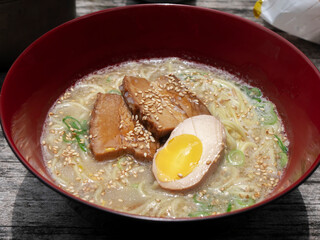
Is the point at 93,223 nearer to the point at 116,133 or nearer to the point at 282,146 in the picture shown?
the point at 116,133

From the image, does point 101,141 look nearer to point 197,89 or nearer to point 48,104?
point 48,104

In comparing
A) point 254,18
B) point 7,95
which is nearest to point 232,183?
point 7,95

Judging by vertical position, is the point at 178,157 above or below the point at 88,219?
above

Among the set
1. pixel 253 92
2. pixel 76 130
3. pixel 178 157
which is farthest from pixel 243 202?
pixel 76 130

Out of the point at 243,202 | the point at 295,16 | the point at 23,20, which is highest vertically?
the point at 295,16

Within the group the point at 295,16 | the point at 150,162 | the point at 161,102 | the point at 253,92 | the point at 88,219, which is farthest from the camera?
the point at 295,16

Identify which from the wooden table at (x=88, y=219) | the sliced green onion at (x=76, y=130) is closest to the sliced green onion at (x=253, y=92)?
the wooden table at (x=88, y=219)

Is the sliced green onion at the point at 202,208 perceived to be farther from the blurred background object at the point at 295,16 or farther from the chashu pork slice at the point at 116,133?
the blurred background object at the point at 295,16

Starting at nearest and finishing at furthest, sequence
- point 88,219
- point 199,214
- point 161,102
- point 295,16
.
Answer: point 88,219 < point 199,214 < point 161,102 < point 295,16
